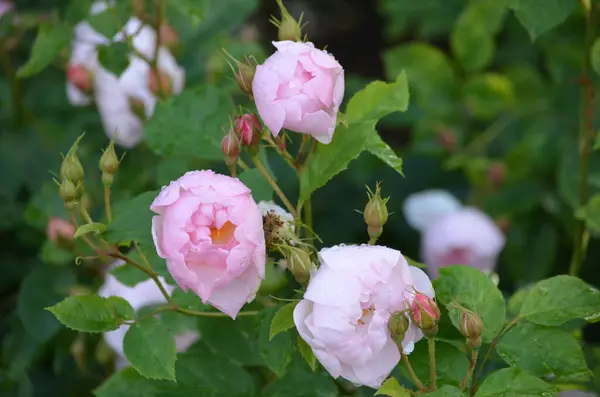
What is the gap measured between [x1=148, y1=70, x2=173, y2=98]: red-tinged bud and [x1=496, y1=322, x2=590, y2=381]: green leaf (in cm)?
61

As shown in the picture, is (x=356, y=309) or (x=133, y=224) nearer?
(x=356, y=309)

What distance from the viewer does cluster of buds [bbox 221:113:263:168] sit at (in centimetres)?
70

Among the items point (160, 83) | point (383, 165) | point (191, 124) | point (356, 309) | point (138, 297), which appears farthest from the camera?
point (383, 165)

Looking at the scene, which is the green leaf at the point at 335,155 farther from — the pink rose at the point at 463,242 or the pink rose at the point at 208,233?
the pink rose at the point at 463,242

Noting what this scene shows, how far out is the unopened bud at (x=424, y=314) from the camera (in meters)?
0.63

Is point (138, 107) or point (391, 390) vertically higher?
point (391, 390)

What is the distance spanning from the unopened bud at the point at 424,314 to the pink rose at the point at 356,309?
0.04 ft

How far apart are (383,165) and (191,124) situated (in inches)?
30.9

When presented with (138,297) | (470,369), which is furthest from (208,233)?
→ (138,297)

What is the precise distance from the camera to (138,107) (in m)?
1.25

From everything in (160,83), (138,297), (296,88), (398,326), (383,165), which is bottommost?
(383,165)

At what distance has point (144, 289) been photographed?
1.02 metres

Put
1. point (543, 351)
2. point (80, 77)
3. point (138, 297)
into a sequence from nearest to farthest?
point (543, 351), point (138, 297), point (80, 77)

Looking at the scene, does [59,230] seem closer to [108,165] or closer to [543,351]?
[108,165]
